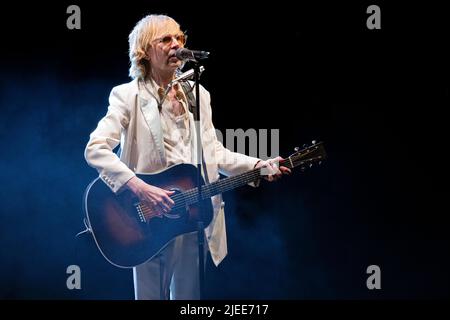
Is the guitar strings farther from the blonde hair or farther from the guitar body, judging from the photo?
the blonde hair

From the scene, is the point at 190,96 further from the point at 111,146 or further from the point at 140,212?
the point at 140,212

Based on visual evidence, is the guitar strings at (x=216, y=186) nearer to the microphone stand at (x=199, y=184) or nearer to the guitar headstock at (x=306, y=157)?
the guitar headstock at (x=306, y=157)

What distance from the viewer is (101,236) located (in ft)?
9.40

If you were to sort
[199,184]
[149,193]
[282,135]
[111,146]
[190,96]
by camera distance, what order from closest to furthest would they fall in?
[199,184], [149,193], [111,146], [190,96], [282,135]

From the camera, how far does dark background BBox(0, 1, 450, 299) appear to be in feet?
13.1

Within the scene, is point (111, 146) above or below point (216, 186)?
above

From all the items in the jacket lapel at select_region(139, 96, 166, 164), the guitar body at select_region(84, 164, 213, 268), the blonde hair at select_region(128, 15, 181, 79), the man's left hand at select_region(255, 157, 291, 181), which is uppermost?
the blonde hair at select_region(128, 15, 181, 79)

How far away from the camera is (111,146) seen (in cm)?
296

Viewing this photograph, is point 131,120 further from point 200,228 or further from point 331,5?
point 331,5

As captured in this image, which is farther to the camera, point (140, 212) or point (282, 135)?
point (282, 135)

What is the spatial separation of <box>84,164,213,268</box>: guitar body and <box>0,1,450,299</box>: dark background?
1.16 meters

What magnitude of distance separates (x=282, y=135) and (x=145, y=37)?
136 centimetres

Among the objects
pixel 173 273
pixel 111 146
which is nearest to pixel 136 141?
pixel 111 146

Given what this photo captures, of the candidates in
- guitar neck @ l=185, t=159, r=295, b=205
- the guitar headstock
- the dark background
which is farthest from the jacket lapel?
the dark background
